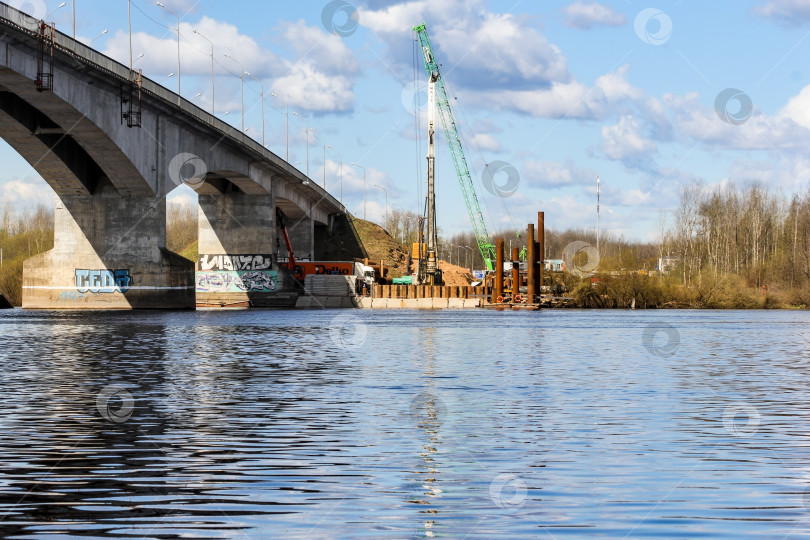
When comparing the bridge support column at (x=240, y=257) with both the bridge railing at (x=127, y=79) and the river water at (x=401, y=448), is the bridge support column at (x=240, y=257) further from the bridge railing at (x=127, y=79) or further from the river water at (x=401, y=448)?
the river water at (x=401, y=448)

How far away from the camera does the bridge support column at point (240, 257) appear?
104312 mm

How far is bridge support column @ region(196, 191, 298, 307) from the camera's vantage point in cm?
10431

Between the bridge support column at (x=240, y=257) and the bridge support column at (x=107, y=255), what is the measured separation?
1045 inches

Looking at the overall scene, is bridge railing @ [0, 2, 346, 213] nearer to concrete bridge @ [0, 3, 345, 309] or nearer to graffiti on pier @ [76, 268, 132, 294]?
concrete bridge @ [0, 3, 345, 309]

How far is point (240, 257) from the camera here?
104688mm

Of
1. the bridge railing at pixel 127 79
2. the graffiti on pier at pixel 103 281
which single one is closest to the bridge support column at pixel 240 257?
the bridge railing at pixel 127 79

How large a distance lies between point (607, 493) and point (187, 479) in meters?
4.72

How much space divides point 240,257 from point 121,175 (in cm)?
3342

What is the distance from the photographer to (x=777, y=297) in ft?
368

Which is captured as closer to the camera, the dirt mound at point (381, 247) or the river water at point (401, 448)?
the river water at point (401, 448)

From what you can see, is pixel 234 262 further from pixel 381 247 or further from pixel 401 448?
pixel 401 448

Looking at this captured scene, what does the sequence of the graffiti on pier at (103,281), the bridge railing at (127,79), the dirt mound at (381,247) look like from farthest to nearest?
1. the dirt mound at (381,247)
2. the graffiti on pier at (103,281)
3. the bridge railing at (127,79)

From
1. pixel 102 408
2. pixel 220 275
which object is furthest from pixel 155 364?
pixel 220 275

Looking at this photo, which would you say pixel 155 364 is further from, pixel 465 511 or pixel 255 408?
pixel 465 511
